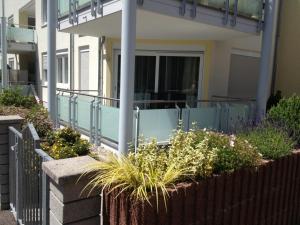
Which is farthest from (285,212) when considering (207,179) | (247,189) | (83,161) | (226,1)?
(226,1)

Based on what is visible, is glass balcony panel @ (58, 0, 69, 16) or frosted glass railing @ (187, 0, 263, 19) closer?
frosted glass railing @ (187, 0, 263, 19)

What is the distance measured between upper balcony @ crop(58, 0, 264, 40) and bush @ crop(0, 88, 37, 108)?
7.79ft

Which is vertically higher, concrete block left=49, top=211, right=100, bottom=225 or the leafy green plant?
the leafy green plant

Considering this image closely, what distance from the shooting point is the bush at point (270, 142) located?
15.2 feet

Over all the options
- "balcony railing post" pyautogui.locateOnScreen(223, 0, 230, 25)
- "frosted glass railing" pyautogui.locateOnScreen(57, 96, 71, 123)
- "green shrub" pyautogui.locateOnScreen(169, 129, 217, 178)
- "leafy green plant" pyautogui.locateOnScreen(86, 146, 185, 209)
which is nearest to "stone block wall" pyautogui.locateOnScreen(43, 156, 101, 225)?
"leafy green plant" pyautogui.locateOnScreen(86, 146, 185, 209)

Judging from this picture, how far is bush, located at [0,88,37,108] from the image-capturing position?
27.8ft

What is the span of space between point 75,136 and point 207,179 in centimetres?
224

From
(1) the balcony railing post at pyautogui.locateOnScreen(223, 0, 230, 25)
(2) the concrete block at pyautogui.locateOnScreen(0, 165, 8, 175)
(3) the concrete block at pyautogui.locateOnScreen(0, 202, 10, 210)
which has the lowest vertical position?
(3) the concrete block at pyautogui.locateOnScreen(0, 202, 10, 210)

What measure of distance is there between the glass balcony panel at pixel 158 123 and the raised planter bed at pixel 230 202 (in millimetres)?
2788

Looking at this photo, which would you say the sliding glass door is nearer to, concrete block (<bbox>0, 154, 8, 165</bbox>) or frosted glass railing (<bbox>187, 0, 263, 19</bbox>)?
frosted glass railing (<bbox>187, 0, 263, 19</bbox>)

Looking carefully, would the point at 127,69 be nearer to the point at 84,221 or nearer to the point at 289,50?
the point at 84,221

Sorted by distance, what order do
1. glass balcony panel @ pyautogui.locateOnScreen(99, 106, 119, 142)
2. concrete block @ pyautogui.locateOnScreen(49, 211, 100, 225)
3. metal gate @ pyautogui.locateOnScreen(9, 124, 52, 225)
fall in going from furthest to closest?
glass balcony panel @ pyautogui.locateOnScreen(99, 106, 119, 142)
metal gate @ pyautogui.locateOnScreen(9, 124, 52, 225)
concrete block @ pyautogui.locateOnScreen(49, 211, 100, 225)

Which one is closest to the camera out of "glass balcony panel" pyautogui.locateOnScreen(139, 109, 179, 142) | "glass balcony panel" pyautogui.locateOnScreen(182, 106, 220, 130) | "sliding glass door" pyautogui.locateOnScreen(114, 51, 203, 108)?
"glass balcony panel" pyautogui.locateOnScreen(139, 109, 179, 142)

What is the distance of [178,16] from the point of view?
679 cm
